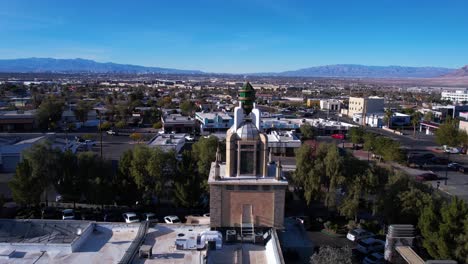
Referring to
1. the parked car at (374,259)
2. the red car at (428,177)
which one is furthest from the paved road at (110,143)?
the red car at (428,177)

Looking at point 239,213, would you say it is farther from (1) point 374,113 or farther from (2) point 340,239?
(1) point 374,113

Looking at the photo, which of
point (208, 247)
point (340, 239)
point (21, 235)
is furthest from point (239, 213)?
point (340, 239)

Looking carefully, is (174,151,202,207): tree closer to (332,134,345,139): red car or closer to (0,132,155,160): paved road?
(0,132,155,160): paved road

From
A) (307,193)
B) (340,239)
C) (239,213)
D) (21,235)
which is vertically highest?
(239,213)

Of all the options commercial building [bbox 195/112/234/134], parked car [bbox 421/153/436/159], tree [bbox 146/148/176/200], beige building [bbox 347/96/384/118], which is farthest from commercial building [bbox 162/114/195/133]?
beige building [bbox 347/96/384/118]

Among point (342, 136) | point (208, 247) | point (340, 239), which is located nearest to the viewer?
point (208, 247)

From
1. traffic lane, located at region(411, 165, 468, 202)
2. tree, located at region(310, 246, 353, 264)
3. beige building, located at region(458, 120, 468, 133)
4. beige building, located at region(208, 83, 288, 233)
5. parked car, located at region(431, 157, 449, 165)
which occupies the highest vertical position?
beige building, located at region(208, 83, 288, 233)

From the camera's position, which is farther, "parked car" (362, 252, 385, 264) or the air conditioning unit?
"parked car" (362, 252, 385, 264)

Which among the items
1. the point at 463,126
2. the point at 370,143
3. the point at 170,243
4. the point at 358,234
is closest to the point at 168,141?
the point at 370,143
